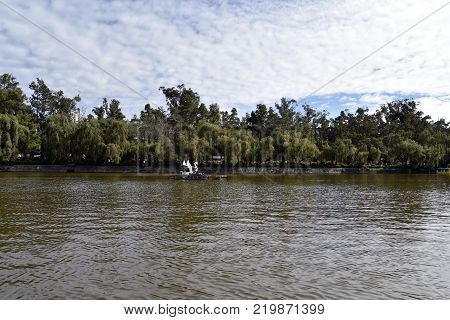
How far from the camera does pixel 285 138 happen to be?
245 ft

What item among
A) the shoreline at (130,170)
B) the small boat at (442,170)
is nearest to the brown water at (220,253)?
the shoreline at (130,170)

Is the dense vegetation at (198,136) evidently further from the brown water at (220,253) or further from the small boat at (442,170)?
the brown water at (220,253)

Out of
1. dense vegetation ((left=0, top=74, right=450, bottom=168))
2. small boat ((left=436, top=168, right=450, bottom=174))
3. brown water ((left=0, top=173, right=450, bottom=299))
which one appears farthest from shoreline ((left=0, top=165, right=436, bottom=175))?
brown water ((left=0, top=173, right=450, bottom=299))

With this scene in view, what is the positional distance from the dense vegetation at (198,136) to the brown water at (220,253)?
46.7 m

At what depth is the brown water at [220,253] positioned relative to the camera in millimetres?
9156

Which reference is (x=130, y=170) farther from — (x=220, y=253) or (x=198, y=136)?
(x=220, y=253)

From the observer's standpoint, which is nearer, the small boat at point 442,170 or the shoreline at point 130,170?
the shoreline at point 130,170

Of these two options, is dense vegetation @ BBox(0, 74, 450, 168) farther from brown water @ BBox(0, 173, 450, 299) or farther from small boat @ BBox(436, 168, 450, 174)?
brown water @ BBox(0, 173, 450, 299)

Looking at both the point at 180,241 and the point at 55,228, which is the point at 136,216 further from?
the point at 180,241

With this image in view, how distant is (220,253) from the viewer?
1227 cm

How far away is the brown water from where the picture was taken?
30.0 ft

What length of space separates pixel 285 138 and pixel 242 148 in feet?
32.2
